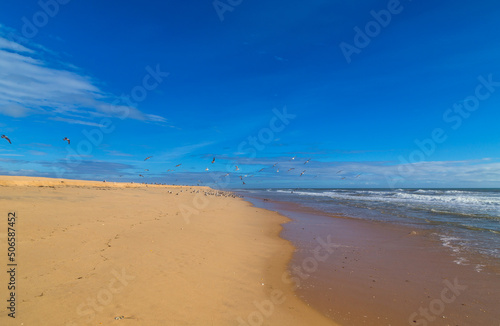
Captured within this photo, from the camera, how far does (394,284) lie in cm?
674

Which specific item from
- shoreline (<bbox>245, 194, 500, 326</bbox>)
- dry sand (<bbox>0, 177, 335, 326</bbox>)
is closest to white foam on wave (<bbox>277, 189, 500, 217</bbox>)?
shoreline (<bbox>245, 194, 500, 326</bbox>)

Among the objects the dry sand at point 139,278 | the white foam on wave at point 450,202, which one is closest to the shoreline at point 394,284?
the dry sand at point 139,278

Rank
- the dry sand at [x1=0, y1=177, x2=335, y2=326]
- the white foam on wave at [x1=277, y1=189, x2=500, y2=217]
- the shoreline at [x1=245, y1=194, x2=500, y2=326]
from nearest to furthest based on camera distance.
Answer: the dry sand at [x1=0, y1=177, x2=335, y2=326] → the shoreline at [x1=245, y1=194, x2=500, y2=326] → the white foam on wave at [x1=277, y1=189, x2=500, y2=217]

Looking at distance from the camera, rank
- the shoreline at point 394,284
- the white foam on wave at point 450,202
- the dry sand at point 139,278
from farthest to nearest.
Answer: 1. the white foam on wave at point 450,202
2. the shoreline at point 394,284
3. the dry sand at point 139,278

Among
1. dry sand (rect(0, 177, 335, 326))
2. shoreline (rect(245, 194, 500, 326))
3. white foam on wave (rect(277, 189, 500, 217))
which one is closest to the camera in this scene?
dry sand (rect(0, 177, 335, 326))

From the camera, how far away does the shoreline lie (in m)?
5.24

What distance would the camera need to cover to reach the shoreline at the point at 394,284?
5.24 metres

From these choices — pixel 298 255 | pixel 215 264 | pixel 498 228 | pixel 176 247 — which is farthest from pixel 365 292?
pixel 498 228

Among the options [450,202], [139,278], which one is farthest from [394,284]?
[450,202]

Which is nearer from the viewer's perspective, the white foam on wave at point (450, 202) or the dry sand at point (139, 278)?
the dry sand at point (139, 278)

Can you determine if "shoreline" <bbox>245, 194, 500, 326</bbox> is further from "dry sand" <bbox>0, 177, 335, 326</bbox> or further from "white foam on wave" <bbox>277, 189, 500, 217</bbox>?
"white foam on wave" <bbox>277, 189, 500, 217</bbox>

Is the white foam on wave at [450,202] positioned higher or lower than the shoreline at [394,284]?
higher

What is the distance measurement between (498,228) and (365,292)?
14340mm

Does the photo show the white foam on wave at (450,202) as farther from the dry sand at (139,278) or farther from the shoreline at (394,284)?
the dry sand at (139,278)
